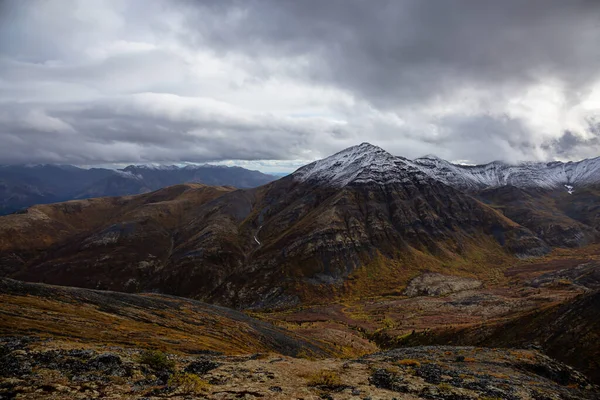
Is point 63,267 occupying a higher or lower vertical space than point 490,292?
lower

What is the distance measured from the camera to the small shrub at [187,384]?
594 inches

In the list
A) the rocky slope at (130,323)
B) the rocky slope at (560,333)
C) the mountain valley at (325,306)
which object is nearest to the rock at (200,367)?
the mountain valley at (325,306)

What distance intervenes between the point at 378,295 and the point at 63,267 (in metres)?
166

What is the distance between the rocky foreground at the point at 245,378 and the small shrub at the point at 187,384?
49 millimetres

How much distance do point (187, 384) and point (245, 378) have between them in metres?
3.68

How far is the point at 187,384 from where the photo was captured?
618 inches

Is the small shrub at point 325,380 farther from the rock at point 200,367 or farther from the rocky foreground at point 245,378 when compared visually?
the rock at point 200,367

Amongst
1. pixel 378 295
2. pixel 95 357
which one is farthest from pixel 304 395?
pixel 378 295

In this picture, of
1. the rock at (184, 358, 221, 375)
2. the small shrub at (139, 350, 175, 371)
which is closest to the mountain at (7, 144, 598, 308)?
the rock at (184, 358, 221, 375)

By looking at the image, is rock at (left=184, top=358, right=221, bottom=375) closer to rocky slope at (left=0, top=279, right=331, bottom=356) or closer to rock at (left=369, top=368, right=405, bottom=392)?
rocky slope at (left=0, top=279, right=331, bottom=356)

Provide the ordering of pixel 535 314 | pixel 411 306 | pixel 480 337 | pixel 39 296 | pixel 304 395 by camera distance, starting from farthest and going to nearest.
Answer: pixel 411 306
pixel 480 337
pixel 535 314
pixel 39 296
pixel 304 395

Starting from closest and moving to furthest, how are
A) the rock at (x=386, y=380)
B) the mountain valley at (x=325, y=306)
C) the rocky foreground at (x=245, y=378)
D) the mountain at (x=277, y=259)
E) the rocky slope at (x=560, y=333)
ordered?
the rocky foreground at (x=245, y=378) < the rock at (x=386, y=380) < the mountain valley at (x=325, y=306) < the rocky slope at (x=560, y=333) < the mountain at (x=277, y=259)

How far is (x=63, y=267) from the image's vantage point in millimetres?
168750

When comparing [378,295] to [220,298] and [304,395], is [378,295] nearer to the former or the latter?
[220,298]
